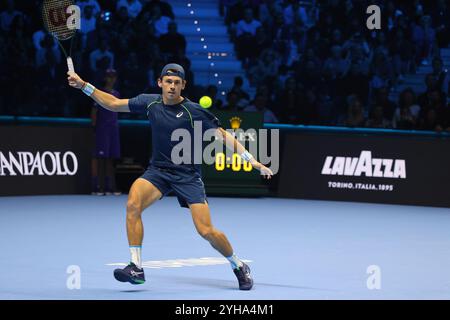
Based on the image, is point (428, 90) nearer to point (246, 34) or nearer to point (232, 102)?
point (232, 102)

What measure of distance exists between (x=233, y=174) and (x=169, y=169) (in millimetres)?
9299

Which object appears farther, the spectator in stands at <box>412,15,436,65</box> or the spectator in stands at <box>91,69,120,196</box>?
the spectator in stands at <box>412,15,436,65</box>

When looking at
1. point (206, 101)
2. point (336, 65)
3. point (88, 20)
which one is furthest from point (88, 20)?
point (336, 65)

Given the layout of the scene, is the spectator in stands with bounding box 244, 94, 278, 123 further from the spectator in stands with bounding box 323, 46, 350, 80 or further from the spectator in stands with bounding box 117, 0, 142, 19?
the spectator in stands with bounding box 117, 0, 142, 19

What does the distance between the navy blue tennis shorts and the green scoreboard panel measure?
9128mm

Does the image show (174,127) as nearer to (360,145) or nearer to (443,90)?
(360,145)

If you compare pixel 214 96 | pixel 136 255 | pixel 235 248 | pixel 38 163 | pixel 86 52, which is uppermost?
pixel 86 52

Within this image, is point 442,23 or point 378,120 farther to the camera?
point 442,23

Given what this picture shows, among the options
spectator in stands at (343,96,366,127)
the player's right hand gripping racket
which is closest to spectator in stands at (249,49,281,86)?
spectator in stands at (343,96,366,127)

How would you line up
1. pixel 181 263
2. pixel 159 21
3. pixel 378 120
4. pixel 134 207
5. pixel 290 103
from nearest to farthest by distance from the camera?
pixel 134 207 < pixel 181 263 < pixel 378 120 < pixel 290 103 < pixel 159 21

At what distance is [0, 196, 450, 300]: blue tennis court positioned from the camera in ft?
30.2

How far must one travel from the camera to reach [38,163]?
1817 cm

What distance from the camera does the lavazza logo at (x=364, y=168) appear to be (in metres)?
18.1

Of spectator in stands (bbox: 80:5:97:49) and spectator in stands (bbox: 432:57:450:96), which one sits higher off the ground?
spectator in stands (bbox: 80:5:97:49)
